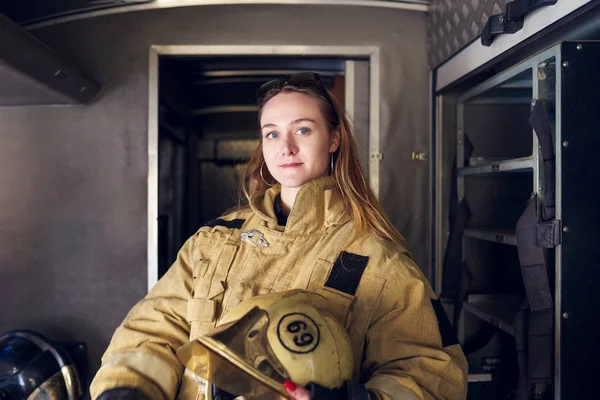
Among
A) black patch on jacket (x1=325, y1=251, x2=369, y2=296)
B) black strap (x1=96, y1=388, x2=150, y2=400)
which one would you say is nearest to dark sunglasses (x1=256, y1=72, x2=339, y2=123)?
black patch on jacket (x1=325, y1=251, x2=369, y2=296)

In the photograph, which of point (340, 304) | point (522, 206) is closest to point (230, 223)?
point (340, 304)

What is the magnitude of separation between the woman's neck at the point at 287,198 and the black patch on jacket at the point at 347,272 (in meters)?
0.36

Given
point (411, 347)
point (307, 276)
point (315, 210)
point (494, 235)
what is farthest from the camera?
point (494, 235)

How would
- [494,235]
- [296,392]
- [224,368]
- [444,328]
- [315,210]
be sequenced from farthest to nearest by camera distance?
[494,235] → [315,210] → [444,328] → [224,368] → [296,392]

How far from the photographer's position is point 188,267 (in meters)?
2.06

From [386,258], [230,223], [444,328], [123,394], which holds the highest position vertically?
[230,223]

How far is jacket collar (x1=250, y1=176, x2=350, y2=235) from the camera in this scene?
6.17ft

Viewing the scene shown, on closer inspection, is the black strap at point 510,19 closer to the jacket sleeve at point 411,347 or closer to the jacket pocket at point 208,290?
the jacket sleeve at point 411,347

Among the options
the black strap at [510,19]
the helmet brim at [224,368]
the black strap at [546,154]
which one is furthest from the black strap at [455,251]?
the helmet brim at [224,368]

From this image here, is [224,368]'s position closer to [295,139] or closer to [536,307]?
[295,139]

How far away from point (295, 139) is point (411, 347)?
2.88 feet

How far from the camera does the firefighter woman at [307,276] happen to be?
1622 mm

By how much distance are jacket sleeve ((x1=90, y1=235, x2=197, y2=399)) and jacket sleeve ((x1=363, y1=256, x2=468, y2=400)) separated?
0.72 metres

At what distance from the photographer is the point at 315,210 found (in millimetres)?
1901
